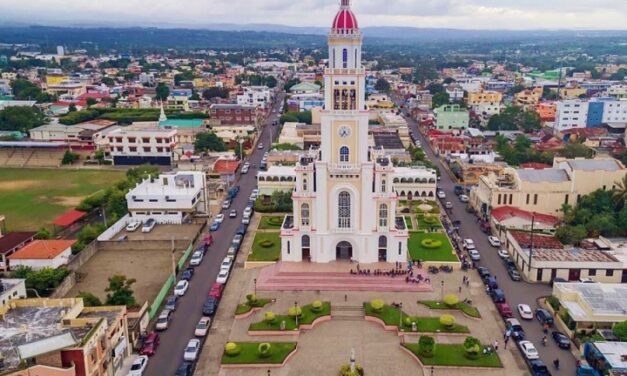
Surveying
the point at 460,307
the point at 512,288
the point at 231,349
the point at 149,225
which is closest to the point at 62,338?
the point at 231,349

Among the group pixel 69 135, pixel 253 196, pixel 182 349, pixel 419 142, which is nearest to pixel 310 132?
pixel 419 142

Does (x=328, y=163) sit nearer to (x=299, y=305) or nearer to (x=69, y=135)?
(x=299, y=305)

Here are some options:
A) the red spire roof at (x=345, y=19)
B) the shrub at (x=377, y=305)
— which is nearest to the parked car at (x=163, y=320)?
the shrub at (x=377, y=305)

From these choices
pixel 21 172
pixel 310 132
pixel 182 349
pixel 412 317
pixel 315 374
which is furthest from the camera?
pixel 310 132

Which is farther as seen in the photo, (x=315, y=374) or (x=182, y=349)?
(x=182, y=349)

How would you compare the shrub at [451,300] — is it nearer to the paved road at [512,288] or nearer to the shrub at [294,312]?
the paved road at [512,288]

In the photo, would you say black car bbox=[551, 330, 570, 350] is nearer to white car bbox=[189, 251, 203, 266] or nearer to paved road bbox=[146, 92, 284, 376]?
paved road bbox=[146, 92, 284, 376]
